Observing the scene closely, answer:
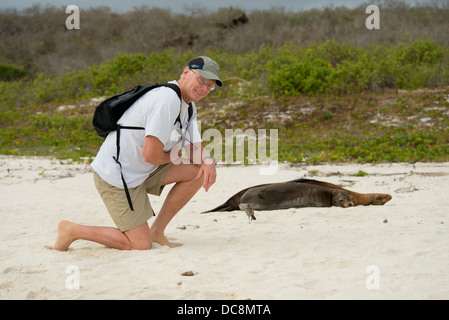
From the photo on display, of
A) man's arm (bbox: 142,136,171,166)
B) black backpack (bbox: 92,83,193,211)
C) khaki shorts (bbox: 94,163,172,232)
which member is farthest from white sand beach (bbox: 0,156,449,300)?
black backpack (bbox: 92,83,193,211)

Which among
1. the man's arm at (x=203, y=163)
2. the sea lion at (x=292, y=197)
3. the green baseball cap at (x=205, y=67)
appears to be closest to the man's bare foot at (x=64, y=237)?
the man's arm at (x=203, y=163)

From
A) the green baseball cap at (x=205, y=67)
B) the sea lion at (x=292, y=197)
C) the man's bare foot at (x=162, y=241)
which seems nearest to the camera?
the green baseball cap at (x=205, y=67)

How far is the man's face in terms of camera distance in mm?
3730

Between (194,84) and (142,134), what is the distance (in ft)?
1.75

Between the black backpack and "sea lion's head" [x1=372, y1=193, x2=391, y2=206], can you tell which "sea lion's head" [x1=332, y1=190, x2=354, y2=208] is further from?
the black backpack

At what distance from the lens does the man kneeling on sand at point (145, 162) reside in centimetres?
359

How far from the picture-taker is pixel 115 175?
381 cm

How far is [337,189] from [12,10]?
34.5 metres

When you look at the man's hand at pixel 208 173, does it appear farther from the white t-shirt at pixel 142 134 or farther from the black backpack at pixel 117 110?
the black backpack at pixel 117 110

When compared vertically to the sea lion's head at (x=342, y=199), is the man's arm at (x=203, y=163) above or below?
above

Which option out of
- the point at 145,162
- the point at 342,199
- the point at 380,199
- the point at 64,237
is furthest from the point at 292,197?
the point at 64,237

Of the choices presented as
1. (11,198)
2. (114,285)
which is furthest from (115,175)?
(11,198)

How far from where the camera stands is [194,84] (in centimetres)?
374
